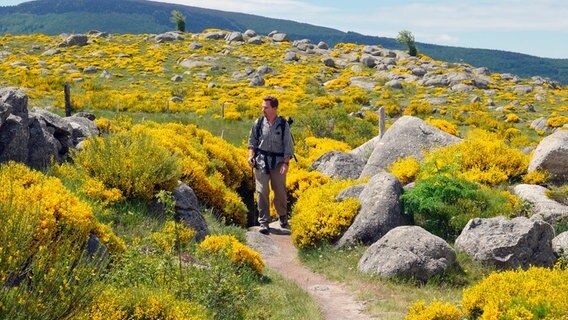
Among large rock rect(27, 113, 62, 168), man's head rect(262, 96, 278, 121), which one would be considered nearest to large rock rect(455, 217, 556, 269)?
man's head rect(262, 96, 278, 121)

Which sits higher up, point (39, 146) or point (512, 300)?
point (39, 146)

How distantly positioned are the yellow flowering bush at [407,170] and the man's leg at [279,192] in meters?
3.11

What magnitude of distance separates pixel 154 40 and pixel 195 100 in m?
35.6

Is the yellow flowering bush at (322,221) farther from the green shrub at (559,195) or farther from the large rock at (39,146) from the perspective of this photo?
the large rock at (39,146)

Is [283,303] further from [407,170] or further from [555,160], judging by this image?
[555,160]

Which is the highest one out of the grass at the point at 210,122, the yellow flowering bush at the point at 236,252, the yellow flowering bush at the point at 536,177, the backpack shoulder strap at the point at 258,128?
the backpack shoulder strap at the point at 258,128

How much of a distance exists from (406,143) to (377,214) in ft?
17.7

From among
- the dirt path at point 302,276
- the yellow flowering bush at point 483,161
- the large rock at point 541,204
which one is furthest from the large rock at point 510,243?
the yellow flowering bush at point 483,161

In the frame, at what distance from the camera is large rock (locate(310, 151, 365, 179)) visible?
16.5m

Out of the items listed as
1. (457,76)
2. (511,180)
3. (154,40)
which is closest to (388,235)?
(511,180)

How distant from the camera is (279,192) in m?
12.4

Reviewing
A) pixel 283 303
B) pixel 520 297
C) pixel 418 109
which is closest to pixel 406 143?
pixel 283 303

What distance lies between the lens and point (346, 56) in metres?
66.5

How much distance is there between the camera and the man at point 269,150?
11805 mm
